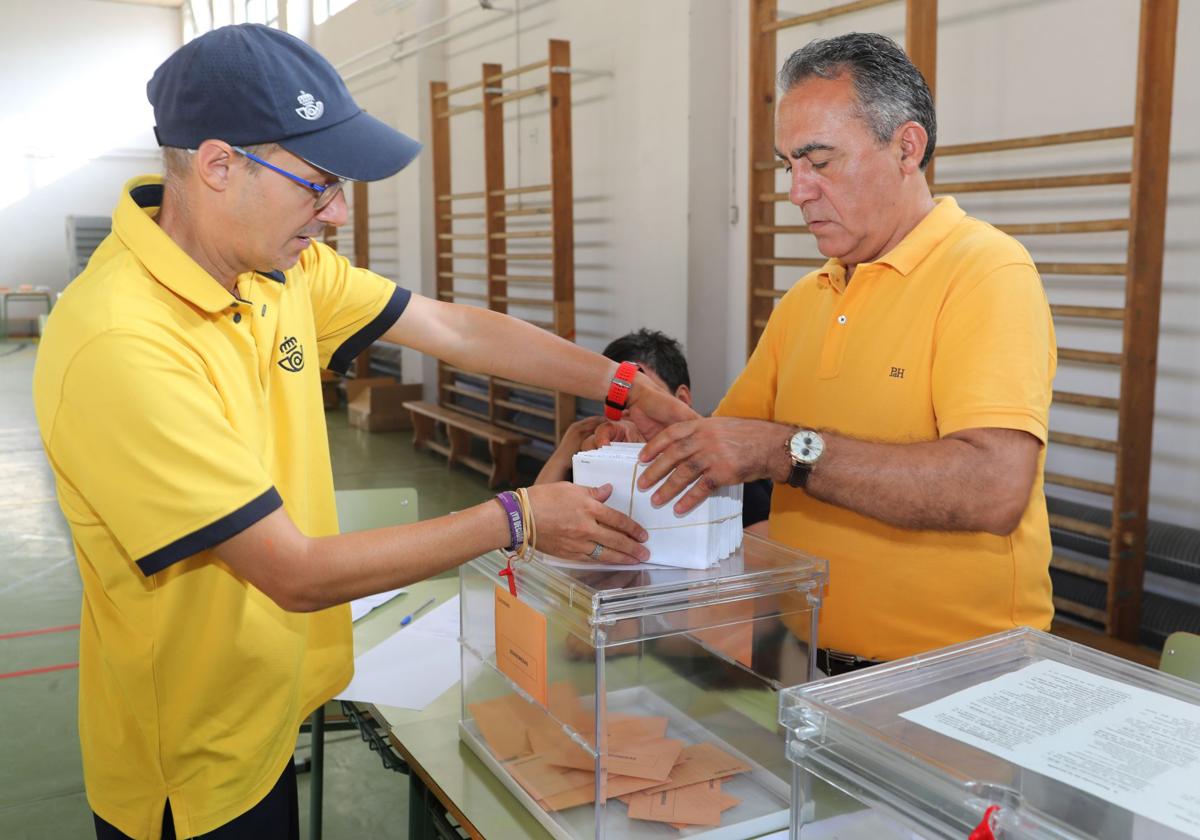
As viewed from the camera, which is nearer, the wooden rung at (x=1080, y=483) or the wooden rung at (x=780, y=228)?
the wooden rung at (x=1080, y=483)

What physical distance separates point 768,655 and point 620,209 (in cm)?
455

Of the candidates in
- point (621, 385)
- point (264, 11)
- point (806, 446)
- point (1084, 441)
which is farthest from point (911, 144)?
point (264, 11)

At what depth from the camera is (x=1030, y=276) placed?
1.36 meters

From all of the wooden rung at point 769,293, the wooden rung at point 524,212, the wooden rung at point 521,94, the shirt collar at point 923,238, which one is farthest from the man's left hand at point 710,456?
the wooden rung at point 521,94

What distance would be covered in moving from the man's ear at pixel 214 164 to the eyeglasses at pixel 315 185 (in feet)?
0.04

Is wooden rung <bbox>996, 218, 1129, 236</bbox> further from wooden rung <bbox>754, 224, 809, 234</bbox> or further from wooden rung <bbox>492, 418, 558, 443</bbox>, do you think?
wooden rung <bbox>492, 418, 558, 443</bbox>

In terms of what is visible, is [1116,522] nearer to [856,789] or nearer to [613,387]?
[613,387]

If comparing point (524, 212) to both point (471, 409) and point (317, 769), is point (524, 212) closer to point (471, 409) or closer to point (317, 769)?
point (471, 409)

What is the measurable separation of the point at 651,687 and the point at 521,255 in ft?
16.5

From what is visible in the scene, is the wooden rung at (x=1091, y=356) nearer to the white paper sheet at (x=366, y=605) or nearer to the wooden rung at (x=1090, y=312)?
the wooden rung at (x=1090, y=312)

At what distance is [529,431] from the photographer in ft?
20.0

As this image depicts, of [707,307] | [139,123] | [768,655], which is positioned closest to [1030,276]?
[768,655]

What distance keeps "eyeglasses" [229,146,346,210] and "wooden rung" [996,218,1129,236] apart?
2.18 meters

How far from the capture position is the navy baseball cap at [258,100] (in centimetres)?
115
